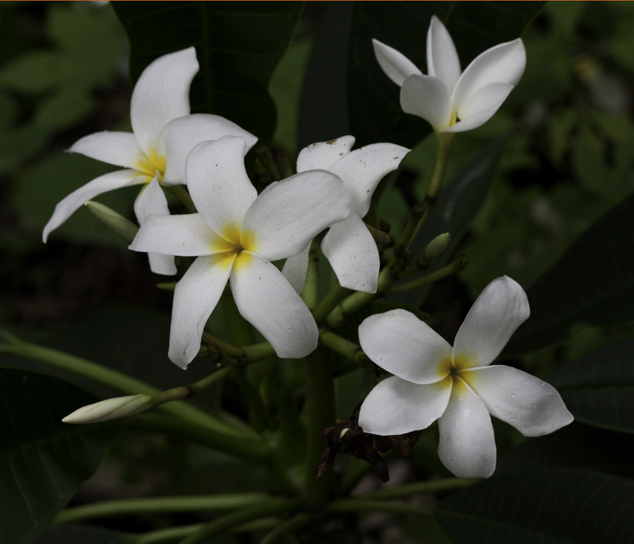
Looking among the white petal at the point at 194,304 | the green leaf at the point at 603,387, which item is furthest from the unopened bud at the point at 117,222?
the green leaf at the point at 603,387

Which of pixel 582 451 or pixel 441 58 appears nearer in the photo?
pixel 441 58

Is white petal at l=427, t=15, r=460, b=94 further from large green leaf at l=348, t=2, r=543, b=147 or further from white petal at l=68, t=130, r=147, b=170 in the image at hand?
white petal at l=68, t=130, r=147, b=170

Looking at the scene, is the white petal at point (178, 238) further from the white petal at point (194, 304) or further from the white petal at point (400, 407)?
the white petal at point (400, 407)

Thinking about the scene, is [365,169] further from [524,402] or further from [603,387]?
[603,387]

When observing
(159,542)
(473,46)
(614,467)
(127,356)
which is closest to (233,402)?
(127,356)

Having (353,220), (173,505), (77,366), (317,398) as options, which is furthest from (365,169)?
(173,505)

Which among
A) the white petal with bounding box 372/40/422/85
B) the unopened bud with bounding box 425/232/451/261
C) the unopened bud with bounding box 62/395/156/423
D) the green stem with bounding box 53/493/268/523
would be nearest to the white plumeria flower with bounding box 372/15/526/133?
the white petal with bounding box 372/40/422/85
